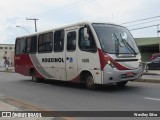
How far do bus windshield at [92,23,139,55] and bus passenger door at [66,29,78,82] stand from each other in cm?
151

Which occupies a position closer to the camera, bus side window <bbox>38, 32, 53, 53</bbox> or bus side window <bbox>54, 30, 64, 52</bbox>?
bus side window <bbox>54, 30, 64, 52</bbox>

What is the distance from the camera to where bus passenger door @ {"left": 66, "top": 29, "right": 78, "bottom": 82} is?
15664 mm

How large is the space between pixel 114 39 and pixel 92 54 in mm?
1088

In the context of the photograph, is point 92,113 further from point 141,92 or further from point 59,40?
point 59,40

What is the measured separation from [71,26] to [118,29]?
226cm

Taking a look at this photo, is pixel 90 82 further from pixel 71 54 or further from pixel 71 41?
pixel 71 41

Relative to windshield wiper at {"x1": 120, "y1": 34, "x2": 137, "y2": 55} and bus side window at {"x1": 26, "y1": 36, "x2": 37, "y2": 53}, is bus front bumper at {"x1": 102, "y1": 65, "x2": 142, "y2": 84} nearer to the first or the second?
windshield wiper at {"x1": 120, "y1": 34, "x2": 137, "y2": 55}

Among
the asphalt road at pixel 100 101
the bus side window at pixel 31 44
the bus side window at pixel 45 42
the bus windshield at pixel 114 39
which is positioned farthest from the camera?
the bus side window at pixel 31 44

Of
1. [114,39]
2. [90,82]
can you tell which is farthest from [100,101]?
[114,39]

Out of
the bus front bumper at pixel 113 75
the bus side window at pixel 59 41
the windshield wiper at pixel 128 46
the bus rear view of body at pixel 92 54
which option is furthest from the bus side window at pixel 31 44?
the bus front bumper at pixel 113 75

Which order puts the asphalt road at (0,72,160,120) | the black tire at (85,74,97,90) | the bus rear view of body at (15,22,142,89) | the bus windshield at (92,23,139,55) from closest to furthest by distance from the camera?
the asphalt road at (0,72,160,120) → the bus rear view of body at (15,22,142,89) → the bus windshield at (92,23,139,55) → the black tire at (85,74,97,90)

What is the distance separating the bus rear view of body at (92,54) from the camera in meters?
13.8

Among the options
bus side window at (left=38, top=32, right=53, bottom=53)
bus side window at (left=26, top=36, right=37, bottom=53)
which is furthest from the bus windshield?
bus side window at (left=26, top=36, right=37, bottom=53)

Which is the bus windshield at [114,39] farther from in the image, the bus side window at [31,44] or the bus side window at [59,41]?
the bus side window at [31,44]
